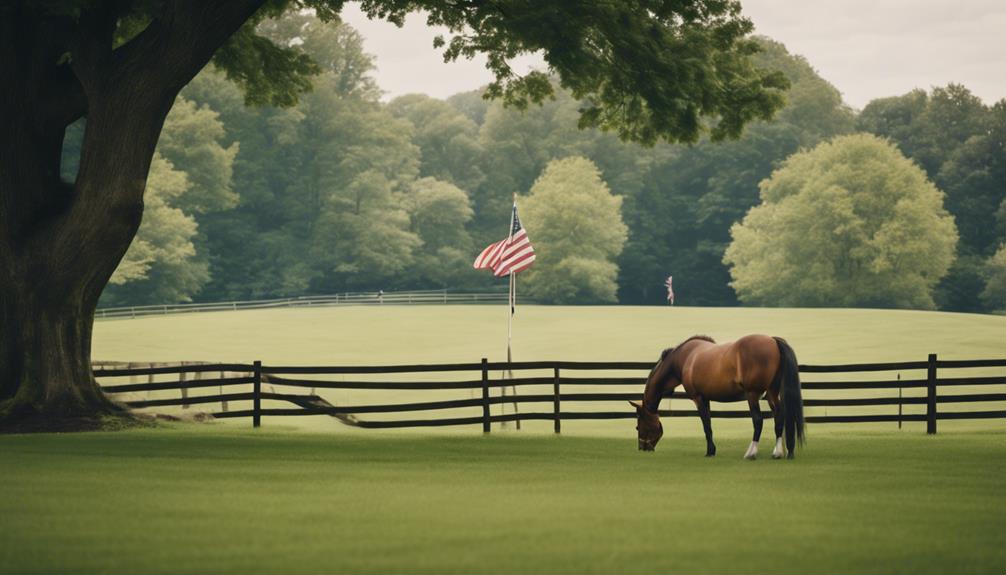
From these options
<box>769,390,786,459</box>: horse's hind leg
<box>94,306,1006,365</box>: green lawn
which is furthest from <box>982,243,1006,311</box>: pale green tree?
<box>769,390,786,459</box>: horse's hind leg

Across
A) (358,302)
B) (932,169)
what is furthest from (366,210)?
(932,169)

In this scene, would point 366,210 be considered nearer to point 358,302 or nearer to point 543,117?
point 358,302

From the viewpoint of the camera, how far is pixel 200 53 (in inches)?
701

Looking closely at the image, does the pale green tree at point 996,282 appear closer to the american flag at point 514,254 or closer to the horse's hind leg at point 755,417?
the american flag at point 514,254

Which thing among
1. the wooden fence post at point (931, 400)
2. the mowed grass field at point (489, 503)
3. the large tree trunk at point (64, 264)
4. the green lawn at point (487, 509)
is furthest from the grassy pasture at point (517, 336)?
Result: the green lawn at point (487, 509)

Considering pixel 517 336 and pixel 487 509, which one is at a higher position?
pixel 517 336

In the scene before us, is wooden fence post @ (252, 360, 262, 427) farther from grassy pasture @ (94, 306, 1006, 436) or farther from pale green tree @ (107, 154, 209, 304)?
pale green tree @ (107, 154, 209, 304)

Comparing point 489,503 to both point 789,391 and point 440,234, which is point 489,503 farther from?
point 440,234

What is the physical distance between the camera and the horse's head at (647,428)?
616 inches

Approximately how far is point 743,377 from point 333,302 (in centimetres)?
6201

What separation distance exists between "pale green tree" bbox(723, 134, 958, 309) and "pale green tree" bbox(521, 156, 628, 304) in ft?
40.6

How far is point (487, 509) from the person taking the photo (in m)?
10.2

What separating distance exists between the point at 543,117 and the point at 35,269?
80.6 m

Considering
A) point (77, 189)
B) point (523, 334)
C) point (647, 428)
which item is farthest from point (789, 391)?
point (523, 334)
